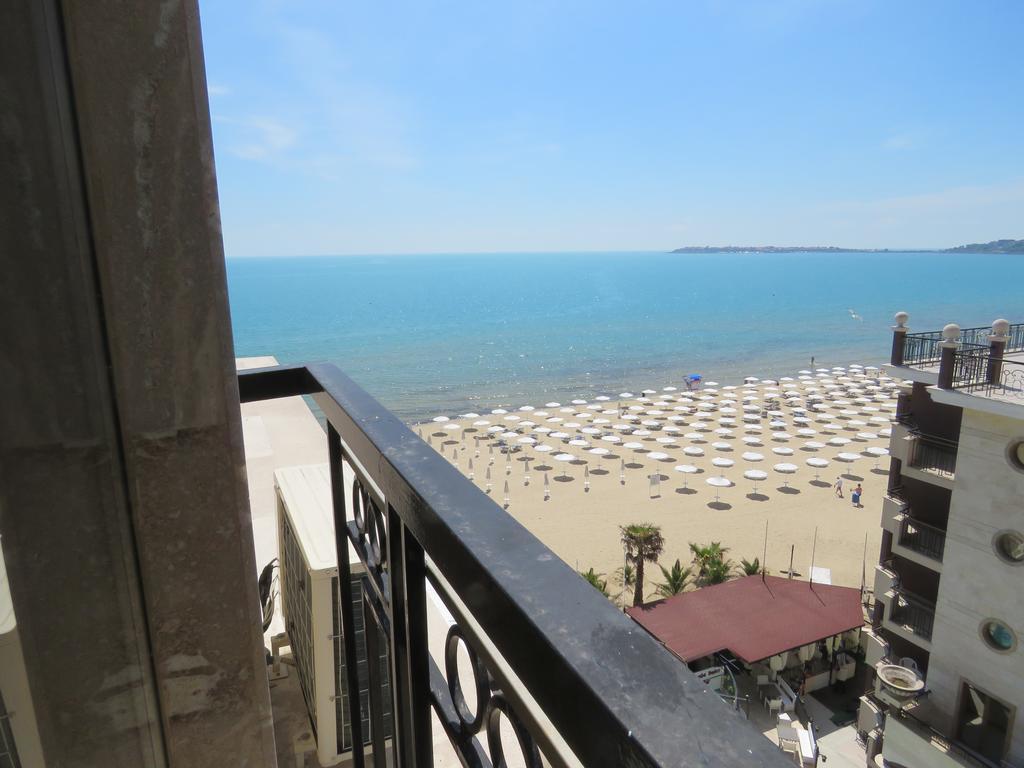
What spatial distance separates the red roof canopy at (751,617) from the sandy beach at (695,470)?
2.87m

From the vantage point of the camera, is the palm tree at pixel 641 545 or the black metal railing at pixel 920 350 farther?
the palm tree at pixel 641 545

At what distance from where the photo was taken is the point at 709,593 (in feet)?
39.9

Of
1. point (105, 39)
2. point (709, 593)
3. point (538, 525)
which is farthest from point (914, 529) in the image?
point (105, 39)

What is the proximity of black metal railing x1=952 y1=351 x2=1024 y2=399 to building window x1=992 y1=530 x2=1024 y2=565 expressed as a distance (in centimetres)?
174

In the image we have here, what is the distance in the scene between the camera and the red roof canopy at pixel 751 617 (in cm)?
1073

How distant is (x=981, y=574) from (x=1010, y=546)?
1.89ft

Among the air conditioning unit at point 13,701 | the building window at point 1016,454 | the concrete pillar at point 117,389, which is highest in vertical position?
the concrete pillar at point 117,389

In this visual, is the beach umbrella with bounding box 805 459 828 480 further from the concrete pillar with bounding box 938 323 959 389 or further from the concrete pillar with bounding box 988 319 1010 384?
the concrete pillar with bounding box 938 323 959 389

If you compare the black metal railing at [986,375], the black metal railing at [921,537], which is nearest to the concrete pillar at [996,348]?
the black metal railing at [986,375]

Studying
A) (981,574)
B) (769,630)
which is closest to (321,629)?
(981,574)

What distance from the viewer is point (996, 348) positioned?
9.42m

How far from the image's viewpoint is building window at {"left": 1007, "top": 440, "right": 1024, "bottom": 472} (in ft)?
27.5

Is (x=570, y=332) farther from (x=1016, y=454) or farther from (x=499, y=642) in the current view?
(x=499, y=642)

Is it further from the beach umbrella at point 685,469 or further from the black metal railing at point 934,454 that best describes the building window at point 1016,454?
the beach umbrella at point 685,469
